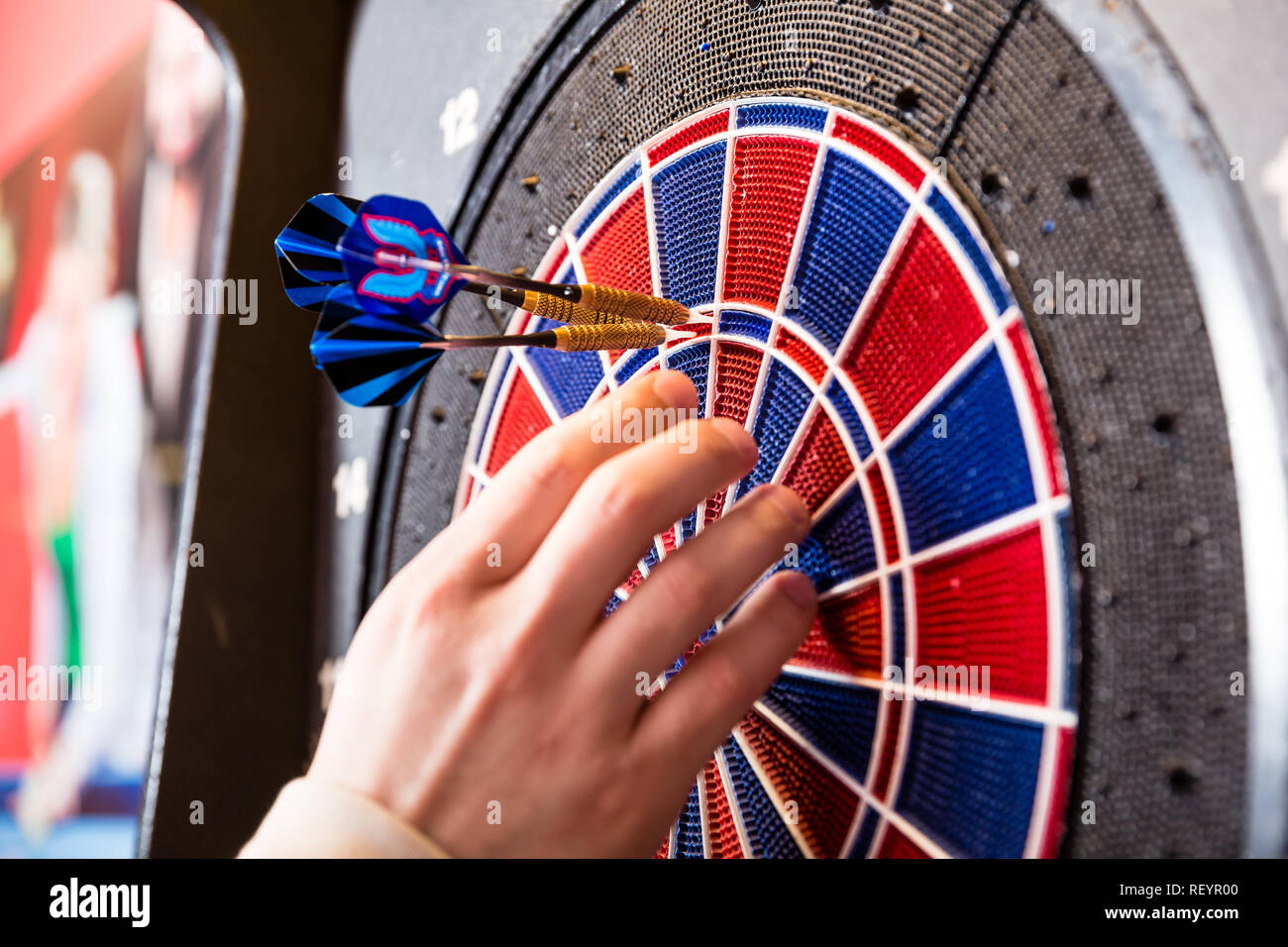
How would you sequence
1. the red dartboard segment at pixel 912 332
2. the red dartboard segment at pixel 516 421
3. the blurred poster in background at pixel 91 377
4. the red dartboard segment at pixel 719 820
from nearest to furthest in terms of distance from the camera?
the red dartboard segment at pixel 912 332
the red dartboard segment at pixel 719 820
the red dartboard segment at pixel 516 421
the blurred poster in background at pixel 91 377

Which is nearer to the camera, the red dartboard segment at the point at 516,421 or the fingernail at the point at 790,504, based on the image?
the fingernail at the point at 790,504

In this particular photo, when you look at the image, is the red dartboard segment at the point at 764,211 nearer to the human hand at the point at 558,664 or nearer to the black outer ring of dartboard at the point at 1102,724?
the black outer ring of dartboard at the point at 1102,724

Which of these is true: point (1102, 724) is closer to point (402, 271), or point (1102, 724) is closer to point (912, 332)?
point (912, 332)

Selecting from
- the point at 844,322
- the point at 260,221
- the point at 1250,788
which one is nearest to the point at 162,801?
the point at 260,221

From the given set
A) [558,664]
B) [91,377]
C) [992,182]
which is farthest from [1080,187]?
[91,377]

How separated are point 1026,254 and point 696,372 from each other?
0.75ft

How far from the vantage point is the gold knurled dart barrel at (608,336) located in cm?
50

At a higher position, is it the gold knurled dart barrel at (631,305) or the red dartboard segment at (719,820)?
the gold knurled dart barrel at (631,305)

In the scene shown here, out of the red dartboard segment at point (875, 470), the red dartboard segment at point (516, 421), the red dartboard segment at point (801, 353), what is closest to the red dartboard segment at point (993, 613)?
the red dartboard segment at point (875, 470)

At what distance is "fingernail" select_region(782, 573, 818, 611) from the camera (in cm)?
48

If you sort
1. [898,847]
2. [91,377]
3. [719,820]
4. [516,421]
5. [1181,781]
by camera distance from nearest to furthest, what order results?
[1181,781]
[898,847]
[719,820]
[516,421]
[91,377]

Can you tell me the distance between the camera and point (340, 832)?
0.39m

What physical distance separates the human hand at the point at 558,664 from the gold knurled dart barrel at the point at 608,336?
6cm

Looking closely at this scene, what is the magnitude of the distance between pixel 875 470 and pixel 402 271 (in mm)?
254
